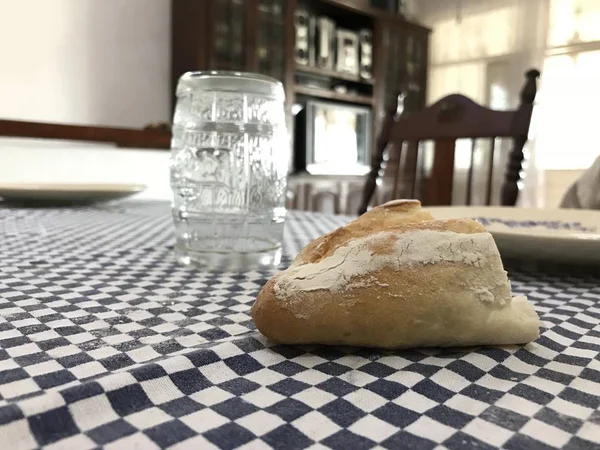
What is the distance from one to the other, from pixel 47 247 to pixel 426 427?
1.87ft

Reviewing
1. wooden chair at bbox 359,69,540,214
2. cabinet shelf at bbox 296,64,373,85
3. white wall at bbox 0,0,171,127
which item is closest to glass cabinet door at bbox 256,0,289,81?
cabinet shelf at bbox 296,64,373,85

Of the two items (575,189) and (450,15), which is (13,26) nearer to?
(575,189)

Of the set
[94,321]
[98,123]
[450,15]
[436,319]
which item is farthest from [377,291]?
[450,15]

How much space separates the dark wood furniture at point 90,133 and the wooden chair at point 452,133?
123cm

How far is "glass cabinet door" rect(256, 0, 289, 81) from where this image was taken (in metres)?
2.86

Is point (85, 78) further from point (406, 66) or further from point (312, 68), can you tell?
point (406, 66)

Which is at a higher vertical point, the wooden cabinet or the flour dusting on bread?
the wooden cabinet

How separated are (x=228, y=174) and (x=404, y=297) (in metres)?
0.29

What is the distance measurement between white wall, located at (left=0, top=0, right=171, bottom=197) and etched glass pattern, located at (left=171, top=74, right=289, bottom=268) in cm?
167

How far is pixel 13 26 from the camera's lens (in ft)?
7.32

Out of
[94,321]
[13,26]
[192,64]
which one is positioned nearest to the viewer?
[94,321]

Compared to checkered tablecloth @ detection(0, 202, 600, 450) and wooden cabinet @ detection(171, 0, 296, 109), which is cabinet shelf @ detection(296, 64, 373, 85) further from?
checkered tablecloth @ detection(0, 202, 600, 450)

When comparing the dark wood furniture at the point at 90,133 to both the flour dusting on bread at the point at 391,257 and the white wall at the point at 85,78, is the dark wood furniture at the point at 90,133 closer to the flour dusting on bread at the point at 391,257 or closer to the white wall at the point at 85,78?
the white wall at the point at 85,78

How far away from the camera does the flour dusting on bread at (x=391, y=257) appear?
0.31m
